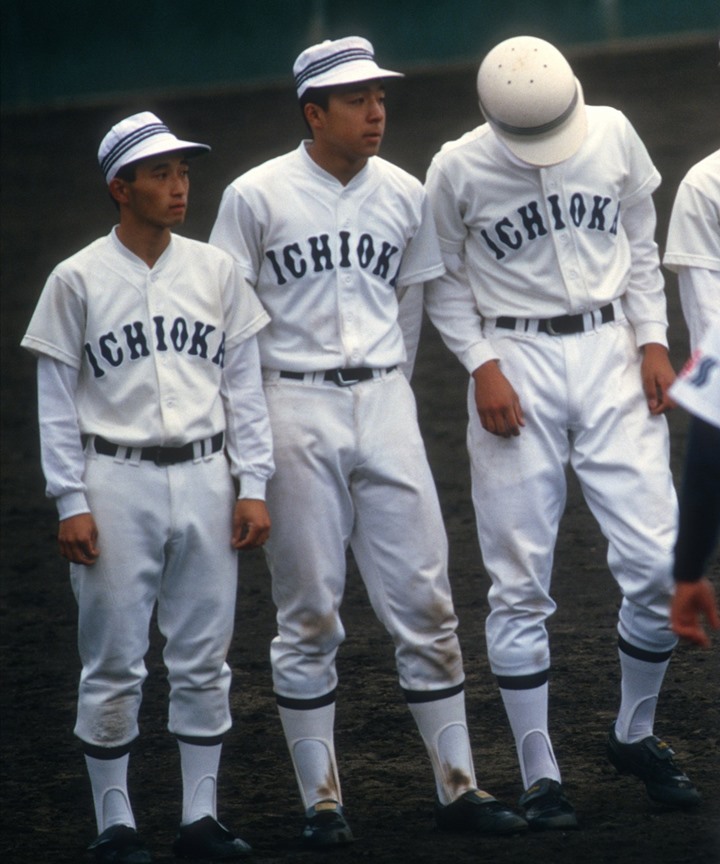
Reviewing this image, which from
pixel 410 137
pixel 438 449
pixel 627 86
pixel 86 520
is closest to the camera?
pixel 86 520

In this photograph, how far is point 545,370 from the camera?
4.84m

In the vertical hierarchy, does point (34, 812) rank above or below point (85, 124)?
below

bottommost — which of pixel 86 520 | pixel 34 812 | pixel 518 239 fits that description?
pixel 34 812

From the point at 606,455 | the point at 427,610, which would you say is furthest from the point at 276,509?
the point at 606,455

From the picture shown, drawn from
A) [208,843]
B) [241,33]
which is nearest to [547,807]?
[208,843]

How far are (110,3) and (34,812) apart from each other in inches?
503

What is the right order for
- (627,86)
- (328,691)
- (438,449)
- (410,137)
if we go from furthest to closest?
1. (627,86)
2. (410,137)
3. (438,449)
4. (328,691)

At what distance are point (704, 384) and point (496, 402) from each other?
1.66 m

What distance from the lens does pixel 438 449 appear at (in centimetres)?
890

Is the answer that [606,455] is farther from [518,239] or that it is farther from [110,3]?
[110,3]

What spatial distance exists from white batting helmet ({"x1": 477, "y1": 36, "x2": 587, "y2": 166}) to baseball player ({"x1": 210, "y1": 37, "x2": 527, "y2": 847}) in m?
0.31

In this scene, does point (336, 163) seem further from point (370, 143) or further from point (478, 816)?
point (478, 816)

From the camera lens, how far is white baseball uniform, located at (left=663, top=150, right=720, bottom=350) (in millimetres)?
4883

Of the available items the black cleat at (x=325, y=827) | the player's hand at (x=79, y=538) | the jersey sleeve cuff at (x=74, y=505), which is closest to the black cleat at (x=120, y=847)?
the black cleat at (x=325, y=827)
